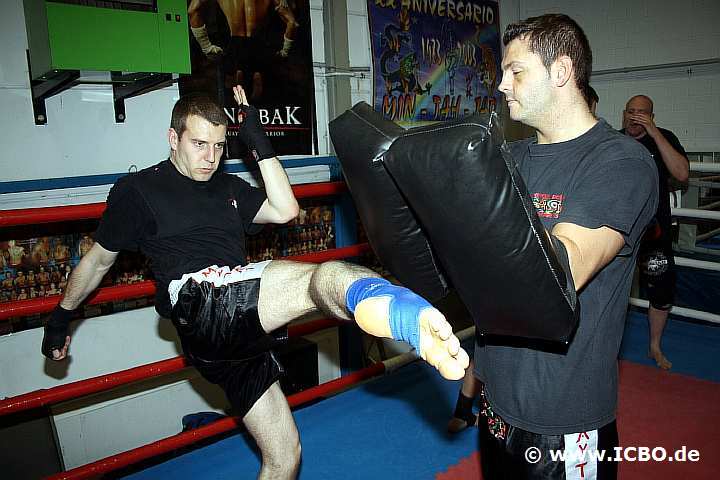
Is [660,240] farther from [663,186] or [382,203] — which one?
[382,203]

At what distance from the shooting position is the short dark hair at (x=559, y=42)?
1.35 meters

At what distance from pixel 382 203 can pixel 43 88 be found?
6.87 ft

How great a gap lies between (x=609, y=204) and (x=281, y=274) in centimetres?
85

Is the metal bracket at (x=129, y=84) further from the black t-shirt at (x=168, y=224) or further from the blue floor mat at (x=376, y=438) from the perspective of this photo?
the blue floor mat at (x=376, y=438)

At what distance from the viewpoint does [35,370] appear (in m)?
2.76

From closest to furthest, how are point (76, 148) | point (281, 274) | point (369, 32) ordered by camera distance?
point (281, 274) < point (76, 148) < point (369, 32)

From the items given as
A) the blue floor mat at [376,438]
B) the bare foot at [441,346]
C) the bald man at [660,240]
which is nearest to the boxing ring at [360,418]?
the blue floor mat at [376,438]

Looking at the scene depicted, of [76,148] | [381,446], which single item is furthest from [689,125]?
[76,148]

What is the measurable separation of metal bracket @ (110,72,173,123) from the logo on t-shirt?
1680mm

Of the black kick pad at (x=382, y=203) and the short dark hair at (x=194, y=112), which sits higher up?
the short dark hair at (x=194, y=112)

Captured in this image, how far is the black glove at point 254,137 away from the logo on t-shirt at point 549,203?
977 millimetres

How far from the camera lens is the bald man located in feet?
10.5

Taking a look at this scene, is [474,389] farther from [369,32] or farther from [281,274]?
[369,32]

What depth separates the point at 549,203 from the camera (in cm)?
137
